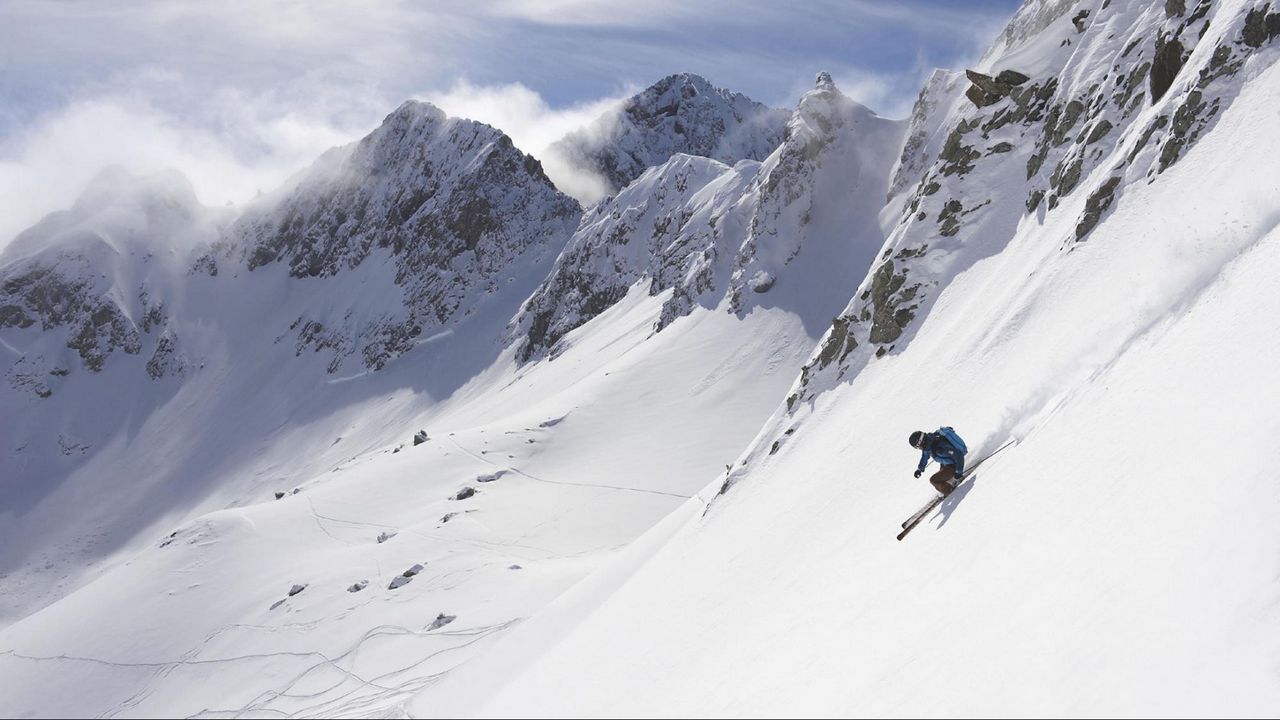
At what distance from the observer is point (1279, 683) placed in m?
5.53

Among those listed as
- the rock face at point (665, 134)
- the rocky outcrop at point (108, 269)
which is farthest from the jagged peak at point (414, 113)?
the rocky outcrop at point (108, 269)

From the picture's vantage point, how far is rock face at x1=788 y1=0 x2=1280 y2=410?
1817 centimetres

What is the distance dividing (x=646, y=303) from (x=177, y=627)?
2290 inches

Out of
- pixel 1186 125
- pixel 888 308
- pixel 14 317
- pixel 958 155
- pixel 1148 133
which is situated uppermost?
pixel 14 317

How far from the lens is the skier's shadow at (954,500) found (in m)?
12.4

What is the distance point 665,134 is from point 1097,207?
157274 millimetres

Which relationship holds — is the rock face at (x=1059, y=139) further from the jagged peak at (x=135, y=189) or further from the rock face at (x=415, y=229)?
the jagged peak at (x=135, y=189)

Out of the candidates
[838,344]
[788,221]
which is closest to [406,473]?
[838,344]

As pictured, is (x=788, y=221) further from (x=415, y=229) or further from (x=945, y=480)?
(x=415, y=229)

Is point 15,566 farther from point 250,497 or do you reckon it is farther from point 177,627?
point 177,627

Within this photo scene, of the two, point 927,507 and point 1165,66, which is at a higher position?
point 1165,66

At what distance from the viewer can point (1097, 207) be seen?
61.8 feet

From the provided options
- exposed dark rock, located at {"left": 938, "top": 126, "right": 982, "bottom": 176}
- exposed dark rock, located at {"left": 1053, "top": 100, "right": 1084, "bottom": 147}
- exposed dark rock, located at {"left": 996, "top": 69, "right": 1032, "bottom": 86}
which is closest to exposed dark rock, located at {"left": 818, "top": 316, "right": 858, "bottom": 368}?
exposed dark rock, located at {"left": 938, "top": 126, "right": 982, "bottom": 176}

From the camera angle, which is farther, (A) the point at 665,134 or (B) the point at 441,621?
(A) the point at 665,134
